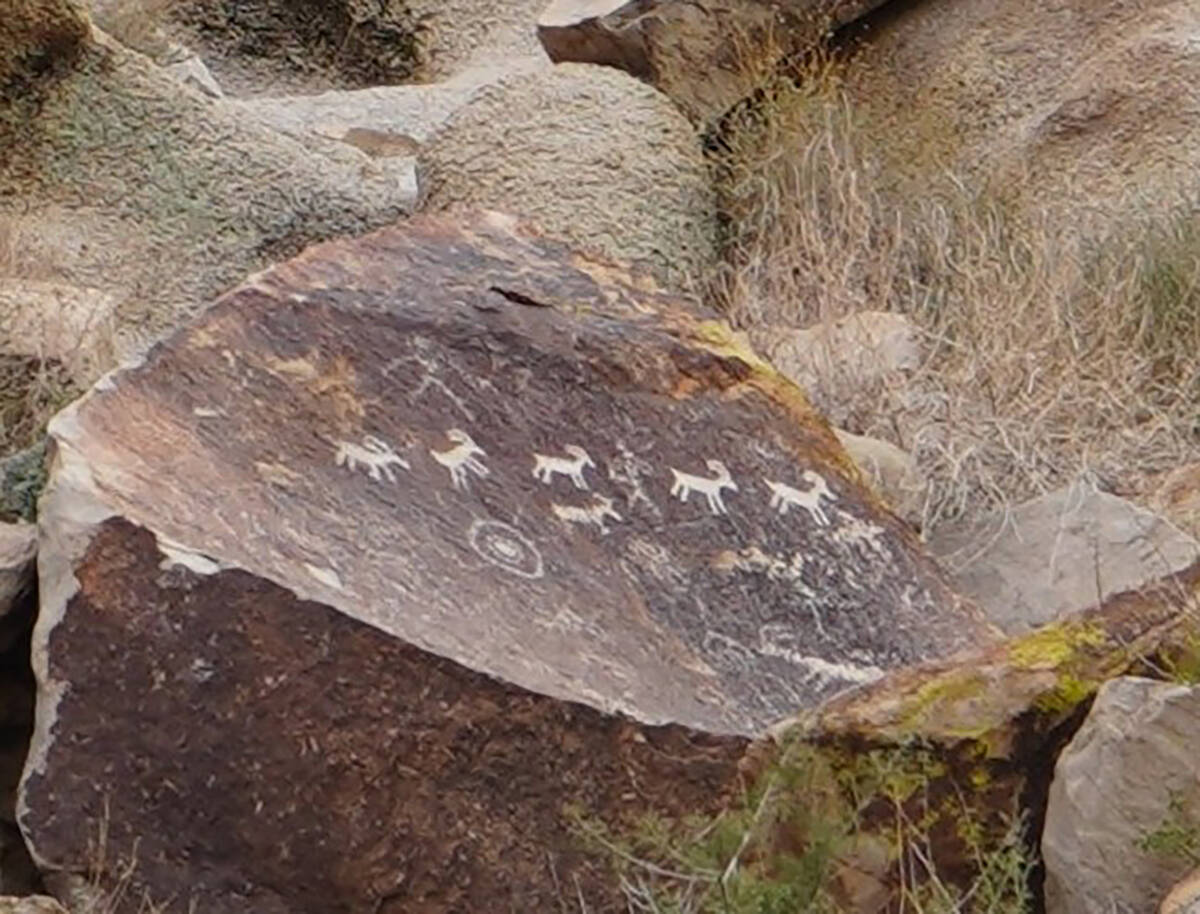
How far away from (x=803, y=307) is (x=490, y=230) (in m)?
1.97

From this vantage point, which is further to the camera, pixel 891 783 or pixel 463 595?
pixel 463 595

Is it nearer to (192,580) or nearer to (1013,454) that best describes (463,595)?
(192,580)

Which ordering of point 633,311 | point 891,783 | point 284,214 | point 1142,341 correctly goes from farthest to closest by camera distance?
point 284,214 < point 1142,341 < point 633,311 < point 891,783

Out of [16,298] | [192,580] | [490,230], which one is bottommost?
[16,298]

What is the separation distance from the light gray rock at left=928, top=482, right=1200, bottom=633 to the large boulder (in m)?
2.83

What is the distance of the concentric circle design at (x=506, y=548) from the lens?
189 inches

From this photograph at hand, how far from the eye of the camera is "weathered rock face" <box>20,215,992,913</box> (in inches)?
166

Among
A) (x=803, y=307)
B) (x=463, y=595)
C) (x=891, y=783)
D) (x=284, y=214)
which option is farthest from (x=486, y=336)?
(x=284, y=214)

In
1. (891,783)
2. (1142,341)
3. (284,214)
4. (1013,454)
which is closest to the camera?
(891,783)

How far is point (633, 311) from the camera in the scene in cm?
583

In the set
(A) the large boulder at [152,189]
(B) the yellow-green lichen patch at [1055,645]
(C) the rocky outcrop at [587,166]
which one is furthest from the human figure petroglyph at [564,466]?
(A) the large boulder at [152,189]

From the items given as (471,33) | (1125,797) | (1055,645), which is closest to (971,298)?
(1055,645)

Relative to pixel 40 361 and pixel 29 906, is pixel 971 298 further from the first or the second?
pixel 29 906

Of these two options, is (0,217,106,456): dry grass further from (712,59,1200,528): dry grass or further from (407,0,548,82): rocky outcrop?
(407,0,548,82): rocky outcrop
